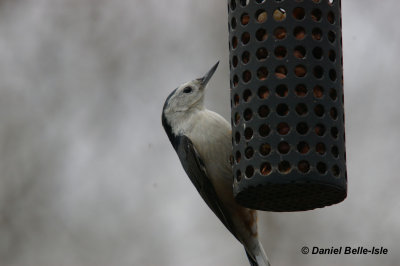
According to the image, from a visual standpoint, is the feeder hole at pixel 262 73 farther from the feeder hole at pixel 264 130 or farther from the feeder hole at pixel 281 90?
the feeder hole at pixel 264 130

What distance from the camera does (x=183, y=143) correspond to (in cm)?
725

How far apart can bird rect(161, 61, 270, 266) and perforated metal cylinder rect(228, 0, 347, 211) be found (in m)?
1.22

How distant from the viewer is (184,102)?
24.6ft

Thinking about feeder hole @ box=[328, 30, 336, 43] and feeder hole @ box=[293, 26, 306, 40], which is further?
feeder hole @ box=[328, 30, 336, 43]

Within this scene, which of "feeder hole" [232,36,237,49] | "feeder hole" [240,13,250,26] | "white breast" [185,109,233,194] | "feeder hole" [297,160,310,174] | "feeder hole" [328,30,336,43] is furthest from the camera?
"white breast" [185,109,233,194]

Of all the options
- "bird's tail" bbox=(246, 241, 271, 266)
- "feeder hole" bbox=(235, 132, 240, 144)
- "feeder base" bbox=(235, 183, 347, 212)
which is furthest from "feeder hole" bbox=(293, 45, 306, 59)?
"bird's tail" bbox=(246, 241, 271, 266)

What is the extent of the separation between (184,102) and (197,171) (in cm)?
59

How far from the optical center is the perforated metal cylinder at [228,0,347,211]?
5.71 metres

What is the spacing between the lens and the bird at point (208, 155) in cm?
719

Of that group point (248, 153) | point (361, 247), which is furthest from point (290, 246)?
point (248, 153)

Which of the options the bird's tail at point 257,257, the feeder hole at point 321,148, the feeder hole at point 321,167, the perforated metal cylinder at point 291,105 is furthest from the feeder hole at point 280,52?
the bird's tail at point 257,257

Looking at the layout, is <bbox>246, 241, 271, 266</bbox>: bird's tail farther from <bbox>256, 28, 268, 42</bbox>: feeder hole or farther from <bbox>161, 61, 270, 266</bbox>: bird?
<bbox>256, 28, 268, 42</bbox>: feeder hole

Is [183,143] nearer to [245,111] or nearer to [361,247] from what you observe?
[245,111]

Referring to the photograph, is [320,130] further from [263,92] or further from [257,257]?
[257,257]
